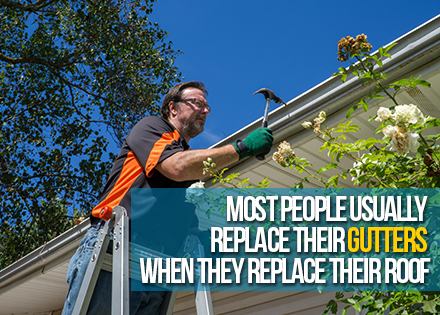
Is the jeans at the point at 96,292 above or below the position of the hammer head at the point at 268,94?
below

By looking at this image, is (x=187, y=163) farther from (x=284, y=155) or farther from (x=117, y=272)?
(x=117, y=272)

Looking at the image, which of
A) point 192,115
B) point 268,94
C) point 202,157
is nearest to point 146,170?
point 202,157

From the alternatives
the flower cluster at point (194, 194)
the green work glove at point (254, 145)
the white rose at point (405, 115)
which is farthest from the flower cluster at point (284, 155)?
the white rose at point (405, 115)

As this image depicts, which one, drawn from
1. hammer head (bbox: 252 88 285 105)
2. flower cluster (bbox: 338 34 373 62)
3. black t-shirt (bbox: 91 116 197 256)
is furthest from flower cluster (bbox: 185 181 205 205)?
flower cluster (bbox: 338 34 373 62)

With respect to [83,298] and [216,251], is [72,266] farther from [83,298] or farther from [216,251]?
[216,251]

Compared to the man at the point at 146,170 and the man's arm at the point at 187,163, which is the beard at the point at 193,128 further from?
the man's arm at the point at 187,163

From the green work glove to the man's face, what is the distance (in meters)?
0.51

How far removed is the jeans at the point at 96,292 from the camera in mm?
1903

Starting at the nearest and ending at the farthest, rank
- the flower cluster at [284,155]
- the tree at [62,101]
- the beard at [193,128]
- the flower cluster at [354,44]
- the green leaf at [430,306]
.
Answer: the green leaf at [430,306] → the flower cluster at [354,44] → the flower cluster at [284,155] → the beard at [193,128] → the tree at [62,101]

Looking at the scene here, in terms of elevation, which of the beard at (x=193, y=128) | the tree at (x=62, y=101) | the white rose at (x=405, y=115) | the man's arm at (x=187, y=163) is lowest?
the man's arm at (x=187, y=163)

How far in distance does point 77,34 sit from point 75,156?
134 inches

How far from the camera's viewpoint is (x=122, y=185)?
2.14 meters

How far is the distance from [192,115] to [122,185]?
27.3 inches

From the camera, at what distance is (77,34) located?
11609mm
